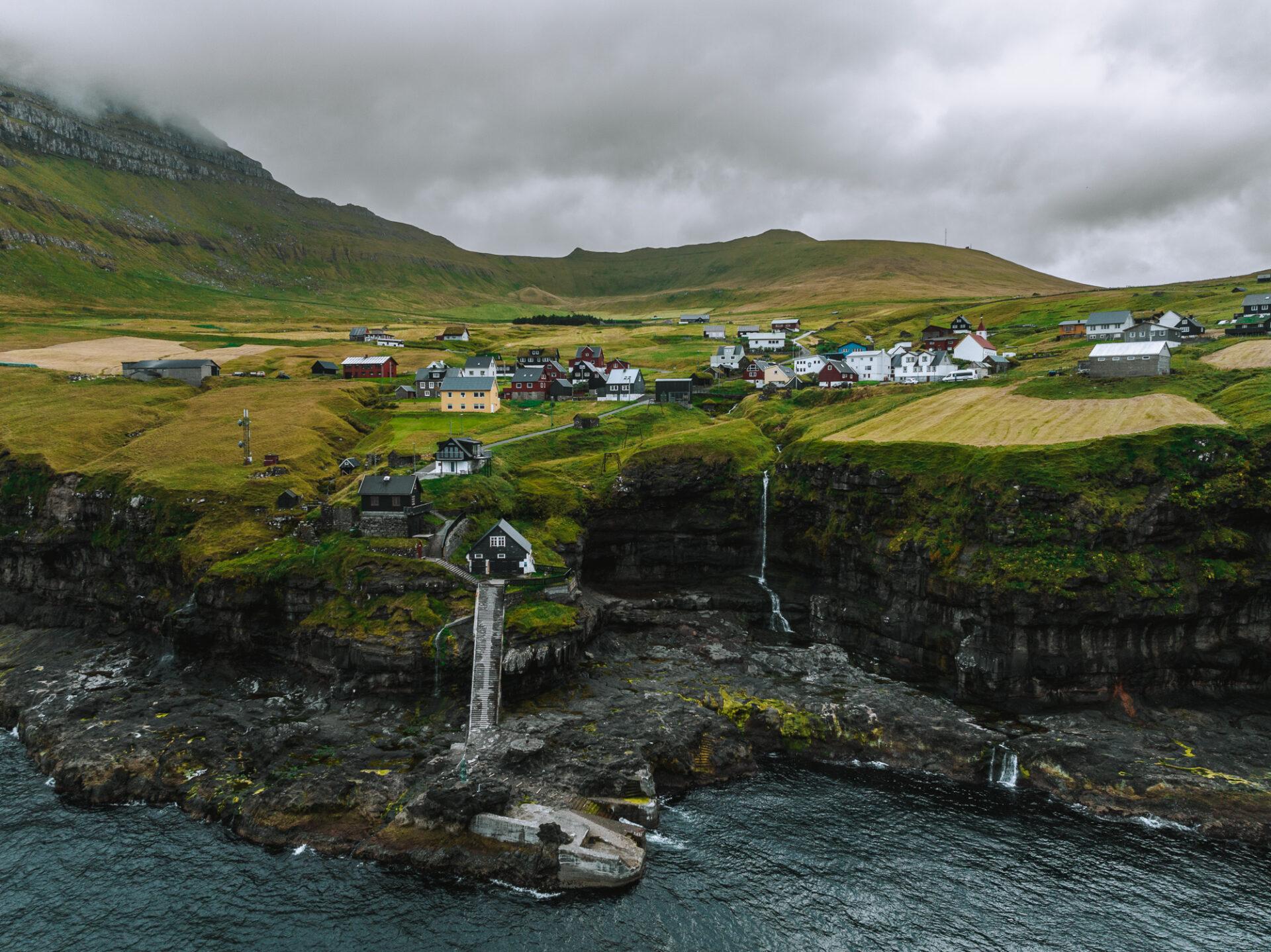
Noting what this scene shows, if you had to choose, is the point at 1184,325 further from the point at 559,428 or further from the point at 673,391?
the point at 559,428

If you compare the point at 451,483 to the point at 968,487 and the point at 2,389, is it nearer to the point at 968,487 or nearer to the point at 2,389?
the point at 968,487

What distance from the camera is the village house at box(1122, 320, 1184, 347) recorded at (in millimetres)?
132375

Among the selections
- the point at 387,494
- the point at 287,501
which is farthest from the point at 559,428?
the point at 287,501

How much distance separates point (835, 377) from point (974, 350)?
1142 inches

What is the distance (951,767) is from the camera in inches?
2275

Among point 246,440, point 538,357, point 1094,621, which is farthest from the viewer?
point 538,357

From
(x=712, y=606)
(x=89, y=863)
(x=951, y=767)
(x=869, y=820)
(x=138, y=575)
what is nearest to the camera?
(x=89, y=863)

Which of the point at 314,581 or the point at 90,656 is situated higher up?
the point at 314,581

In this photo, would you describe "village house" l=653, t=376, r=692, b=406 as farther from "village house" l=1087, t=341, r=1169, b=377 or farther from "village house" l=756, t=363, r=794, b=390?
"village house" l=1087, t=341, r=1169, b=377

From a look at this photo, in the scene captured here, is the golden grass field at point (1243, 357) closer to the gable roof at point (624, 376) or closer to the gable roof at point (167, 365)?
the gable roof at point (624, 376)

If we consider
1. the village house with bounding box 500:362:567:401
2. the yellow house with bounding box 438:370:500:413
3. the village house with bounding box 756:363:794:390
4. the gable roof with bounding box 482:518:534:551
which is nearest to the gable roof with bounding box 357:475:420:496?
the gable roof with bounding box 482:518:534:551

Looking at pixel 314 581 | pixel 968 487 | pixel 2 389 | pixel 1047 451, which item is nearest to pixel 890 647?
pixel 968 487

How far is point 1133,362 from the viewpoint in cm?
9988

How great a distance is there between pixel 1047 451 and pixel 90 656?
340 feet
